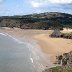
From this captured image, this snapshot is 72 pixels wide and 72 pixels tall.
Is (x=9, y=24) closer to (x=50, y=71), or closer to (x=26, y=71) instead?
(x=26, y=71)

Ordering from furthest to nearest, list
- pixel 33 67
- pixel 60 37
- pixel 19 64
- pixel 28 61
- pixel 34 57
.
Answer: pixel 60 37 → pixel 34 57 → pixel 28 61 → pixel 19 64 → pixel 33 67

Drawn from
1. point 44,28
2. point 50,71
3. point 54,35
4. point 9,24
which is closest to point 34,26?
point 44,28

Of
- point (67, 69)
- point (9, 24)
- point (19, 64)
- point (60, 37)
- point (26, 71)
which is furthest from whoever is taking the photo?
point (9, 24)

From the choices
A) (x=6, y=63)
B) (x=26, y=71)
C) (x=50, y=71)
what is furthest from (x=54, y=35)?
(x=50, y=71)

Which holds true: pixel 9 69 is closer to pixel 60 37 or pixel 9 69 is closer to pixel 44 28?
pixel 60 37

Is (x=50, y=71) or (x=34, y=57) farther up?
(x=50, y=71)

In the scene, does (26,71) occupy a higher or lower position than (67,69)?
lower

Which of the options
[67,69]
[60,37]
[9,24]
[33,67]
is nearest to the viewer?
[67,69]

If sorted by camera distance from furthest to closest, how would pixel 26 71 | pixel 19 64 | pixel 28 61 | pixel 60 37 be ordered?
pixel 60 37
pixel 28 61
pixel 19 64
pixel 26 71

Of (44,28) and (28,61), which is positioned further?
(44,28)
